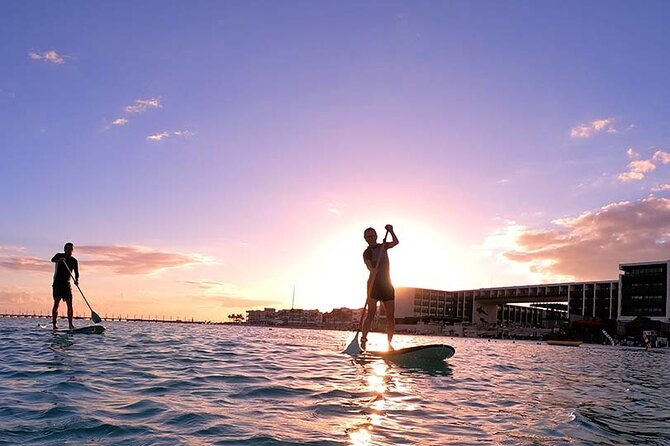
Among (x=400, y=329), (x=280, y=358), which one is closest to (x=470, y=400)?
(x=280, y=358)

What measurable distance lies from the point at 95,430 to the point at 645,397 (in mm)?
9086

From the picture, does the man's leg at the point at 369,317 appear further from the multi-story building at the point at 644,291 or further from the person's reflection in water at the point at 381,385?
the multi-story building at the point at 644,291

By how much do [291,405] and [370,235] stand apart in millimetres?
8006

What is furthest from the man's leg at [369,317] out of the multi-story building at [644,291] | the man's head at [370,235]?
the multi-story building at [644,291]

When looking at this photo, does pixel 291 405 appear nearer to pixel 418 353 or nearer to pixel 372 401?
pixel 372 401

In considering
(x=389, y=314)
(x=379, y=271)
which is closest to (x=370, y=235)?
(x=379, y=271)

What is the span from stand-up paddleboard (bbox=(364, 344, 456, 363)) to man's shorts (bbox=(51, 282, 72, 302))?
1078cm

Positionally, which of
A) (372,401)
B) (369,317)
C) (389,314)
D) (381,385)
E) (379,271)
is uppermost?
(379,271)

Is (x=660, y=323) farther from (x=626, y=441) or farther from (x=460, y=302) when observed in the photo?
(x=626, y=441)

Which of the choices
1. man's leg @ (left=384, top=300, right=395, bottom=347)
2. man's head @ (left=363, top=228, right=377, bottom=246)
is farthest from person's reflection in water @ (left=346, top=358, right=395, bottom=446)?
man's head @ (left=363, top=228, right=377, bottom=246)

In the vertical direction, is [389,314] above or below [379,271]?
below

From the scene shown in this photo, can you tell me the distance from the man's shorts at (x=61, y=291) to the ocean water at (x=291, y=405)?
746 centimetres

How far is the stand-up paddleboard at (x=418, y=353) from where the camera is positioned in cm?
→ 1251

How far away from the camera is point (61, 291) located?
58.5ft
